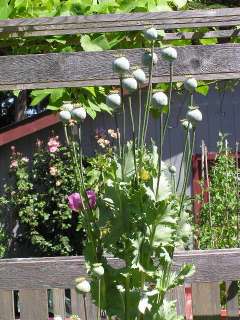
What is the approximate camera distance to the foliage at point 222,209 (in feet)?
21.0

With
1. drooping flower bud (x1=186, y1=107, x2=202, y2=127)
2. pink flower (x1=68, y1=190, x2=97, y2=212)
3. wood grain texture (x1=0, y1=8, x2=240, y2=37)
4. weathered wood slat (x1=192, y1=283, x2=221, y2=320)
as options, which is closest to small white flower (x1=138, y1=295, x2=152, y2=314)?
pink flower (x1=68, y1=190, x2=97, y2=212)

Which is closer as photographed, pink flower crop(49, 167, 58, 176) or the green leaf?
the green leaf

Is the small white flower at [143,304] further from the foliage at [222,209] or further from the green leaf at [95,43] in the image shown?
the foliage at [222,209]

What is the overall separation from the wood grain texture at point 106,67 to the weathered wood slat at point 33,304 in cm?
93

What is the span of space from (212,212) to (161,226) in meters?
4.53

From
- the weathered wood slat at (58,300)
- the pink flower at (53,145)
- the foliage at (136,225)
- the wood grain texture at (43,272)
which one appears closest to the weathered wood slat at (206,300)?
the wood grain texture at (43,272)

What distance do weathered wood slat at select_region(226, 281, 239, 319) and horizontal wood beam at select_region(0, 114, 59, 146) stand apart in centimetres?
575

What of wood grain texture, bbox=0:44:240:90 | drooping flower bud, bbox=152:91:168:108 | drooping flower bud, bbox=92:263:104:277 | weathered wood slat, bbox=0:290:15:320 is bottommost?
weathered wood slat, bbox=0:290:15:320

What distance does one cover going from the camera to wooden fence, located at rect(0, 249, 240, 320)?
10.0ft

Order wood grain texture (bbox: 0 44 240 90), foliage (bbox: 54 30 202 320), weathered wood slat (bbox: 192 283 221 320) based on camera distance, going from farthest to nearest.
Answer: weathered wood slat (bbox: 192 283 221 320) < wood grain texture (bbox: 0 44 240 90) < foliage (bbox: 54 30 202 320)

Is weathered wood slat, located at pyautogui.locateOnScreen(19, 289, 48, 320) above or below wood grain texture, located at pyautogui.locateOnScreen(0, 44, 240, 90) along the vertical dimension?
below

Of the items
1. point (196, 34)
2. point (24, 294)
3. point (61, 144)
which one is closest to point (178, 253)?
point (24, 294)

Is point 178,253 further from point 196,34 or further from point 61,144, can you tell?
point 61,144

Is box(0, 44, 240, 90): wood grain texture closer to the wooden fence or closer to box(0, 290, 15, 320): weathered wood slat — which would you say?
the wooden fence
